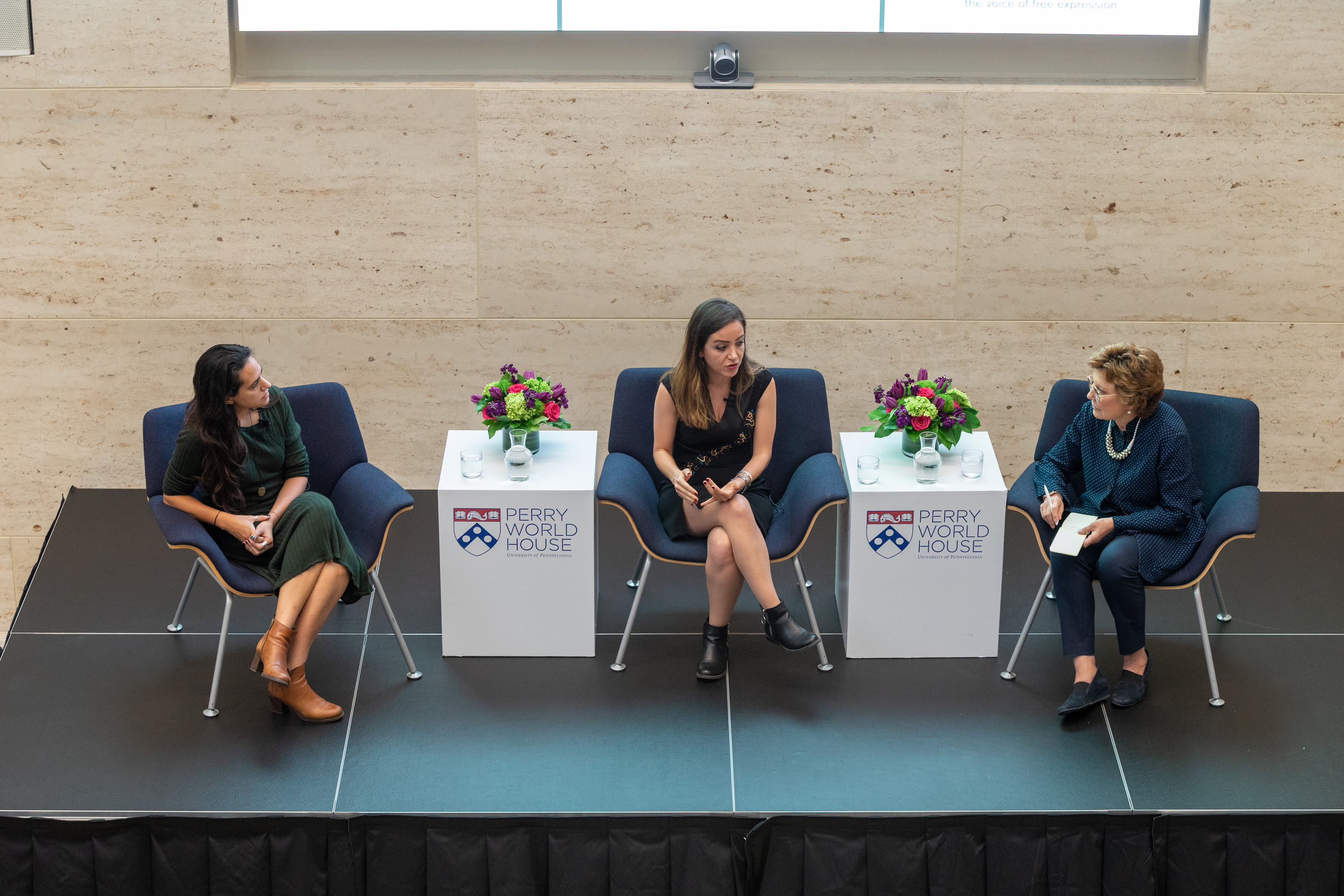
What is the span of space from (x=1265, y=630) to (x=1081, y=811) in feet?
4.86

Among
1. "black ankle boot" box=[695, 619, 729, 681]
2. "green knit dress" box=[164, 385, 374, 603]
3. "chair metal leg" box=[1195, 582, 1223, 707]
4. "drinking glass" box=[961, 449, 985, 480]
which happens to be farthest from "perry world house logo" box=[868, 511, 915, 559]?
"green knit dress" box=[164, 385, 374, 603]

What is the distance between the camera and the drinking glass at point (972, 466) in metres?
4.11

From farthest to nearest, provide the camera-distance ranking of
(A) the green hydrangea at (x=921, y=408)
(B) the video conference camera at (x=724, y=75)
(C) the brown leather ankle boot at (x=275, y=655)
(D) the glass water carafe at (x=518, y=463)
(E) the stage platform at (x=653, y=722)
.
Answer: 1. (B) the video conference camera at (x=724, y=75)
2. (A) the green hydrangea at (x=921, y=408)
3. (D) the glass water carafe at (x=518, y=463)
4. (C) the brown leather ankle boot at (x=275, y=655)
5. (E) the stage platform at (x=653, y=722)

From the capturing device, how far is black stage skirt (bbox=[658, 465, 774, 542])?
4.09m

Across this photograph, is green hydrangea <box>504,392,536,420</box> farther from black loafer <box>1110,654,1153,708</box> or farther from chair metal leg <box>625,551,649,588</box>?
black loafer <box>1110,654,1153,708</box>

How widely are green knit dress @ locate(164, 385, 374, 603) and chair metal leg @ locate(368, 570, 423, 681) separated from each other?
0.03m

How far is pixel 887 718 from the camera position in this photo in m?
3.83

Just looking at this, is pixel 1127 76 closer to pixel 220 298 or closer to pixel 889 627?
pixel 889 627

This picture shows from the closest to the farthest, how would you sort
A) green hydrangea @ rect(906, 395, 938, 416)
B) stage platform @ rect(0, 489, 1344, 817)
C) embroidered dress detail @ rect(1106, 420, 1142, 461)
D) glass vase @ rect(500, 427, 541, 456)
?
stage platform @ rect(0, 489, 1344, 817) → embroidered dress detail @ rect(1106, 420, 1142, 461) → green hydrangea @ rect(906, 395, 938, 416) → glass vase @ rect(500, 427, 541, 456)

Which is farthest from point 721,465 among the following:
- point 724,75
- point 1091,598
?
point 724,75

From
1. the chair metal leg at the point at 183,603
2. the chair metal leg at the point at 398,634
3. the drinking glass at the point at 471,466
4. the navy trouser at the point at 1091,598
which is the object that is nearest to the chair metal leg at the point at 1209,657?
the navy trouser at the point at 1091,598

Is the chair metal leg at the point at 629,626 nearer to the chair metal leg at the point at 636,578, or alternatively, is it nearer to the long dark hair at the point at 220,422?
the chair metal leg at the point at 636,578

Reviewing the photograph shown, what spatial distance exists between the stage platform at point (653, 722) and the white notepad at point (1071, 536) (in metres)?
0.49

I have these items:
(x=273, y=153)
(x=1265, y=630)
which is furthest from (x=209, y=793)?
(x=1265, y=630)
